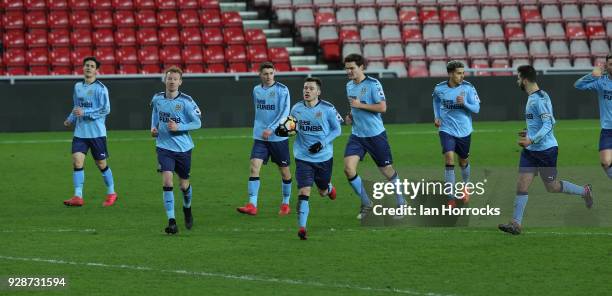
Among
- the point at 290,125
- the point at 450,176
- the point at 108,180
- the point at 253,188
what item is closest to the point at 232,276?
the point at 290,125

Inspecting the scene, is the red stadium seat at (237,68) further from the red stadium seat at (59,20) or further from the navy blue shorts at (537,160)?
the navy blue shorts at (537,160)

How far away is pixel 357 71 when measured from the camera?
1387 centimetres

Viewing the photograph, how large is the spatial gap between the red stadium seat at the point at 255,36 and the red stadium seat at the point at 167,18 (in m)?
1.84

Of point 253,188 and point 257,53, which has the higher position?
point 257,53

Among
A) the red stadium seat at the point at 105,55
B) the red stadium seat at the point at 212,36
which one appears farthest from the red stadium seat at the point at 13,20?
the red stadium seat at the point at 212,36

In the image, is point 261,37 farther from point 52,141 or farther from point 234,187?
point 234,187

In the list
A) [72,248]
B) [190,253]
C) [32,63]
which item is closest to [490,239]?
[190,253]

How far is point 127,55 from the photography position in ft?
94.0

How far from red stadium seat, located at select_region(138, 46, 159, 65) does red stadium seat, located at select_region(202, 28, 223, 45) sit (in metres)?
1.33

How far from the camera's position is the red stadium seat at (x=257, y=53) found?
Result: 29.2 metres

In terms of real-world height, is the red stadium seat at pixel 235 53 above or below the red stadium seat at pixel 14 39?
below

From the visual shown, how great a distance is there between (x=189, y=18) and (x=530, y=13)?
9278 millimetres

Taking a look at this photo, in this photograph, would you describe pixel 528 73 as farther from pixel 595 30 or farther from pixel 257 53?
pixel 595 30

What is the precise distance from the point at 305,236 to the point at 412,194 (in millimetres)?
3643
